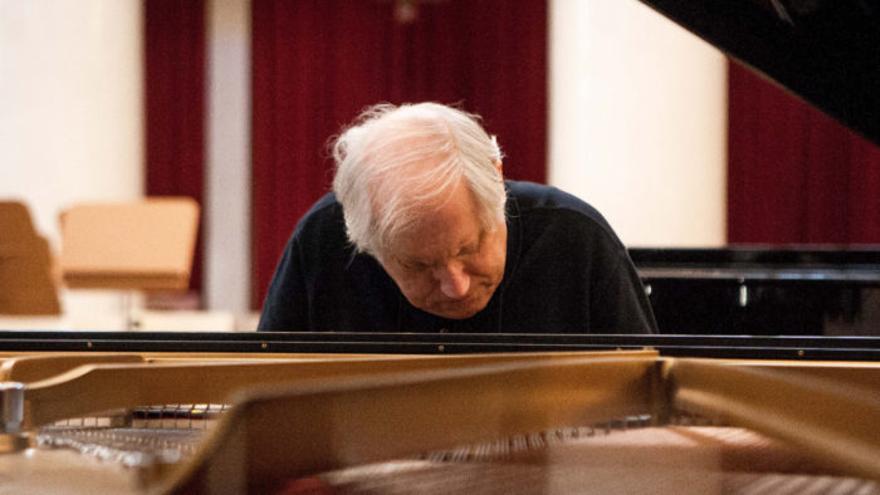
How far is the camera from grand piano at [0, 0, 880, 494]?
1071 millimetres

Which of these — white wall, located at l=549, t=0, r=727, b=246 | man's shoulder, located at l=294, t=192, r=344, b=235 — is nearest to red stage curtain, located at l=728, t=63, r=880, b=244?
white wall, located at l=549, t=0, r=727, b=246

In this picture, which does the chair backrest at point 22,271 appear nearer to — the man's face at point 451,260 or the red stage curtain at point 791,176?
the man's face at point 451,260

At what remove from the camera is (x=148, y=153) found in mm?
8500

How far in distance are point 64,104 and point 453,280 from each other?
573 cm

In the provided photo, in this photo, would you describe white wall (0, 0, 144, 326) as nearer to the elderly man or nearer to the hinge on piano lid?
the elderly man

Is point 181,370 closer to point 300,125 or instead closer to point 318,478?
point 318,478

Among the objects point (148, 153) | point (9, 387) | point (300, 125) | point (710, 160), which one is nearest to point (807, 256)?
point (9, 387)

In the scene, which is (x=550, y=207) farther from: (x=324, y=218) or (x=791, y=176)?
(x=791, y=176)

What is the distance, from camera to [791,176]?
23.4 feet

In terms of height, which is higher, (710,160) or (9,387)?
(710,160)

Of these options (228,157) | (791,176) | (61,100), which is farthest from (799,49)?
(228,157)

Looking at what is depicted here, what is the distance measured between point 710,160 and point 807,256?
10.1 ft

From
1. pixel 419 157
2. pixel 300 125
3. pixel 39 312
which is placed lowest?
pixel 39 312

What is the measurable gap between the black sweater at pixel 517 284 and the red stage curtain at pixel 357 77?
19.4 ft
